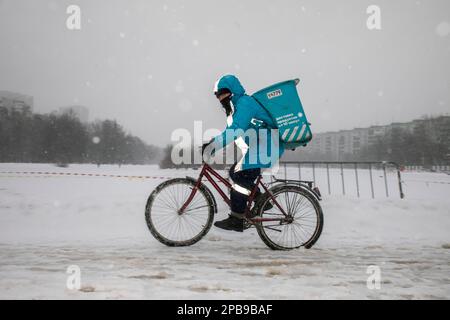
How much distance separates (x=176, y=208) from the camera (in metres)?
4.69

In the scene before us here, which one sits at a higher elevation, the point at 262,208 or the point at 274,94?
the point at 274,94

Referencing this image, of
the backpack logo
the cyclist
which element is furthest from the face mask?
the backpack logo

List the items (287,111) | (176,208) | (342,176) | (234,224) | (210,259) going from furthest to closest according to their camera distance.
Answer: (342,176) → (176,208) → (234,224) → (287,111) → (210,259)

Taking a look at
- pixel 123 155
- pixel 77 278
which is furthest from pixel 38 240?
pixel 123 155

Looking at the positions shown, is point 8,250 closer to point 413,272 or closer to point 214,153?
point 214,153

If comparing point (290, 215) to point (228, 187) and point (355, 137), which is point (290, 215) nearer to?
point (228, 187)

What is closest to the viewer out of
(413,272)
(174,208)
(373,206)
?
(413,272)

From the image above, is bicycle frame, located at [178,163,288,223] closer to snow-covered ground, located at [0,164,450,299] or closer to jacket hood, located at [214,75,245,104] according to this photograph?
snow-covered ground, located at [0,164,450,299]

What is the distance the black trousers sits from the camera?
4.32 metres

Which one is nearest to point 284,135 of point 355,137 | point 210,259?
point 210,259

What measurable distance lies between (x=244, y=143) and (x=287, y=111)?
0.71 meters
